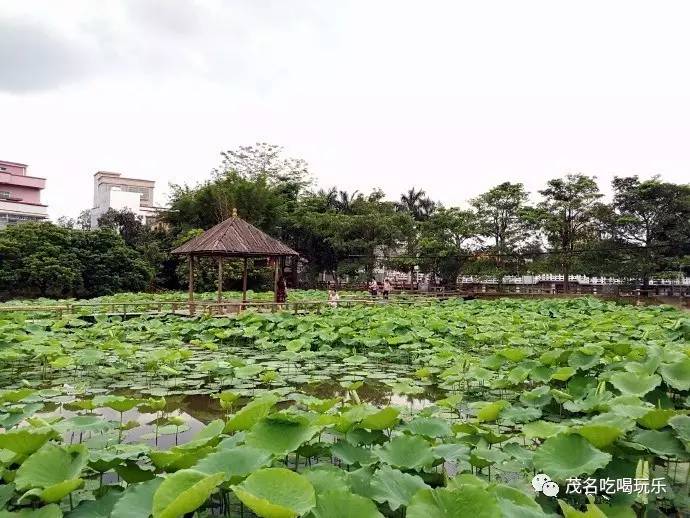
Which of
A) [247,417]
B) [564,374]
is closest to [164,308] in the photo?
[564,374]

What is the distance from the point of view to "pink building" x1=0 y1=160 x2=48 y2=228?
32875 mm

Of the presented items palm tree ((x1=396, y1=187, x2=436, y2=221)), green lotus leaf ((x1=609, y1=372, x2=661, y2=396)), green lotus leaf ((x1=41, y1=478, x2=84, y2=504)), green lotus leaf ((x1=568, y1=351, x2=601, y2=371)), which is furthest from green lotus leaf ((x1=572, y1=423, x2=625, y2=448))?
palm tree ((x1=396, y1=187, x2=436, y2=221))

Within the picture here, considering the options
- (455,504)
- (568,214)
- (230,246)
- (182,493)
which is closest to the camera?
(182,493)

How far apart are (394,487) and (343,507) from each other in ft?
1.28

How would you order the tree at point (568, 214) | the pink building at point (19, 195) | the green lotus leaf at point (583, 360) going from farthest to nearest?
the pink building at point (19, 195), the tree at point (568, 214), the green lotus leaf at point (583, 360)

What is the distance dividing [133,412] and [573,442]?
4.01 metres


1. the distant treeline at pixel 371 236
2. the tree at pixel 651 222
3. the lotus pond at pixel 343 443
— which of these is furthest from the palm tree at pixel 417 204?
the lotus pond at pixel 343 443

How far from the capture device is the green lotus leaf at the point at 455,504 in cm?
159

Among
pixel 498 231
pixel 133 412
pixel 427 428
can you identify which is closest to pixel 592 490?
pixel 427 428

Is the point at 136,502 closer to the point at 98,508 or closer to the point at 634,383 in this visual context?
the point at 98,508

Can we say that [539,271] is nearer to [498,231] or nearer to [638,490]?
[498,231]

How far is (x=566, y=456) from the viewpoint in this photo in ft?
7.30

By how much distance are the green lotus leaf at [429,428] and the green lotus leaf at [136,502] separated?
4.36 ft

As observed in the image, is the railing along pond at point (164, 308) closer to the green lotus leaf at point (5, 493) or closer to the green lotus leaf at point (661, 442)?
the green lotus leaf at point (5, 493)
